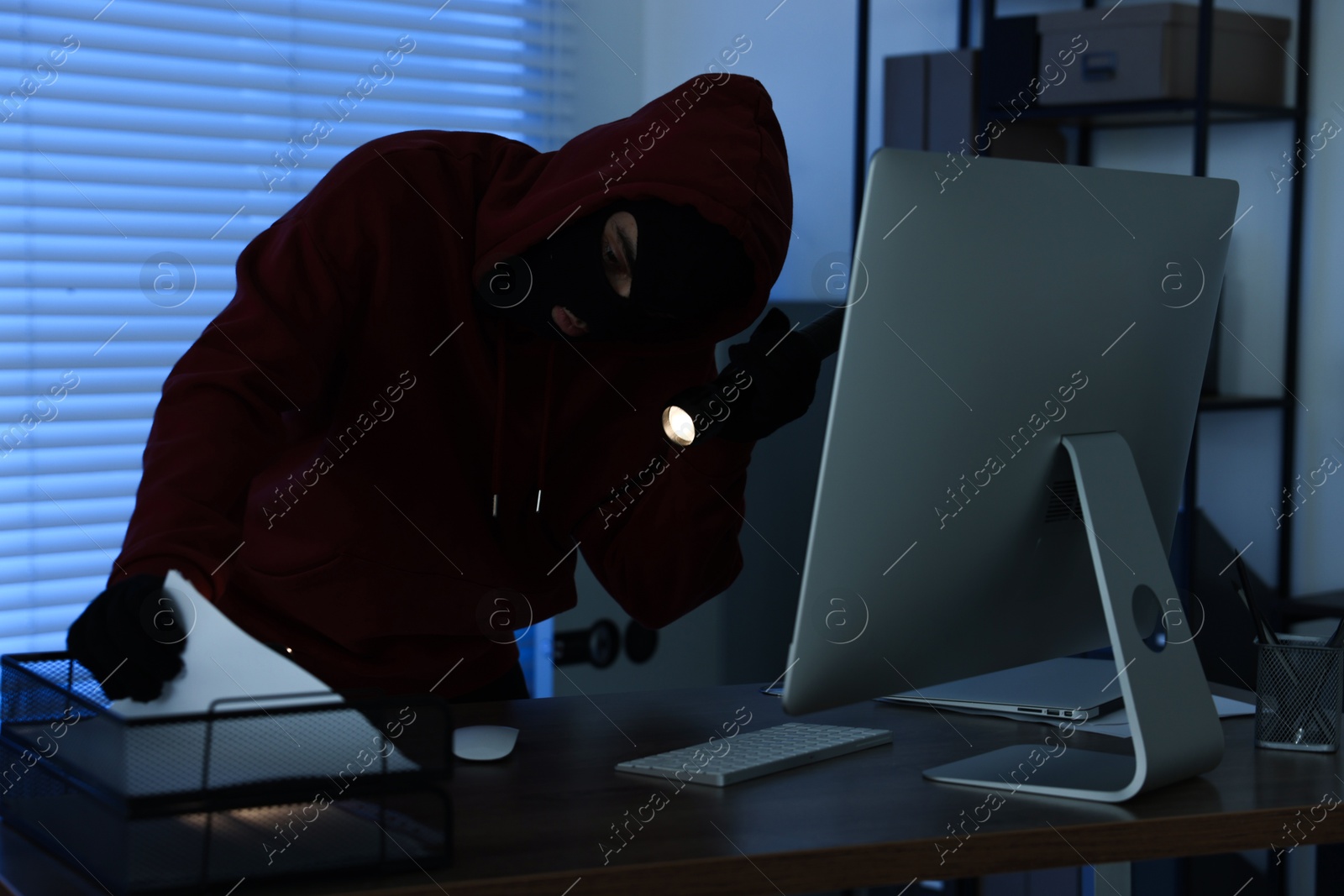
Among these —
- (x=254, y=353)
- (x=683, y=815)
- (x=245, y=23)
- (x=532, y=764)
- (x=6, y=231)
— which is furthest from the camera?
(x=245, y=23)

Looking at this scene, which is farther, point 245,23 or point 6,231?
point 245,23

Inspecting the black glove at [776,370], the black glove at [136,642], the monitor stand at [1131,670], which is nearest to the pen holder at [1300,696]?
the monitor stand at [1131,670]

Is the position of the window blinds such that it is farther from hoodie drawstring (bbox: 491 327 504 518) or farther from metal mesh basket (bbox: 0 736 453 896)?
metal mesh basket (bbox: 0 736 453 896)

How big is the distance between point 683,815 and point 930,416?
340mm

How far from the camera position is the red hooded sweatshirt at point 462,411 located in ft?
4.04

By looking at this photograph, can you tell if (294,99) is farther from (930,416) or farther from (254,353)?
(930,416)

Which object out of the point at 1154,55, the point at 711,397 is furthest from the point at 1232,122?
the point at 711,397

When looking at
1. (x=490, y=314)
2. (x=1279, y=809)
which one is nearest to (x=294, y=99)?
(x=490, y=314)

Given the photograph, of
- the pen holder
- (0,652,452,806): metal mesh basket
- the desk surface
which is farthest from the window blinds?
the pen holder

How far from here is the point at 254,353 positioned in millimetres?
1150

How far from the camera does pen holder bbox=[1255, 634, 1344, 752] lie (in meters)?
1.08

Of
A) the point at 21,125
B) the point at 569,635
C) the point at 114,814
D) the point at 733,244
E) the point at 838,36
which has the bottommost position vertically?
the point at 569,635

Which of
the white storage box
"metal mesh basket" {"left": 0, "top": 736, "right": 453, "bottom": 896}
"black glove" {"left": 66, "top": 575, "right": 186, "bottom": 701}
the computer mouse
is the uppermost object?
the white storage box

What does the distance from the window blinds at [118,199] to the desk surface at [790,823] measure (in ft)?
5.43
